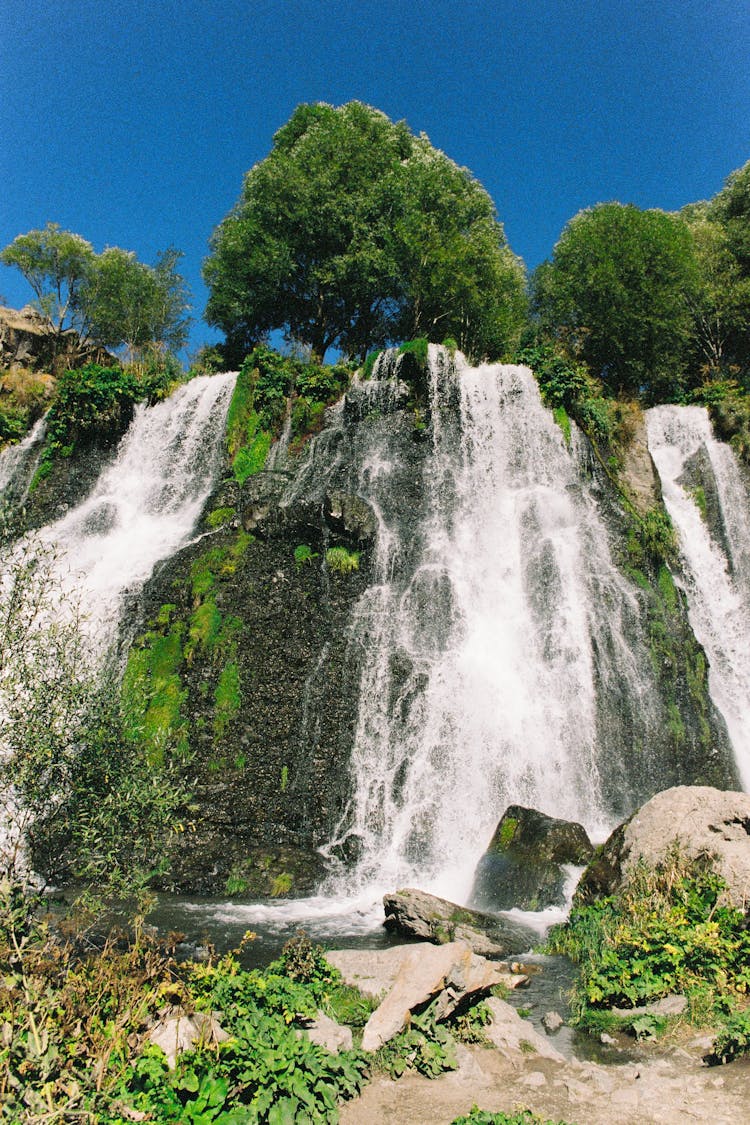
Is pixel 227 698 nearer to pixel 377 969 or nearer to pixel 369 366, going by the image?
pixel 377 969

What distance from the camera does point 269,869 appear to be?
1396 cm

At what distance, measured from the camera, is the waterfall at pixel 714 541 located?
20.5 meters

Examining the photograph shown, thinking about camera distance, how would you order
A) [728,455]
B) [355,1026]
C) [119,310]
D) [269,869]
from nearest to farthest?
→ [355,1026] < [269,869] < [728,455] < [119,310]

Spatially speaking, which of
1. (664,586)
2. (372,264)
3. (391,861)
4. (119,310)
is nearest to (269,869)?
(391,861)

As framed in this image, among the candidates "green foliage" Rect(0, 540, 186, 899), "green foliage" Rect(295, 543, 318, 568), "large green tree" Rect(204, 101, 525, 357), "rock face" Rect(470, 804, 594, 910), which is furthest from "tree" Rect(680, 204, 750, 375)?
"green foliage" Rect(0, 540, 186, 899)

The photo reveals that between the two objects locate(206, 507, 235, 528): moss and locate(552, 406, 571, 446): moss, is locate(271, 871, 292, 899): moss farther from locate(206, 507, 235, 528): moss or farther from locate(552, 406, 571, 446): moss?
locate(552, 406, 571, 446): moss

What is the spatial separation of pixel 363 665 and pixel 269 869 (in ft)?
18.2

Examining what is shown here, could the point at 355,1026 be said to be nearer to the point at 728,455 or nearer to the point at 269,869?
the point at 269,869

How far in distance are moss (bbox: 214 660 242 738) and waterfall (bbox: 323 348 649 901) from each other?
318 cm

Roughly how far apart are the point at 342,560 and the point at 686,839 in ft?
40.0

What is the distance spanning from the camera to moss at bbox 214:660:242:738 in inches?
639

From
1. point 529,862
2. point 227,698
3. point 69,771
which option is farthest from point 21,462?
point 529,862

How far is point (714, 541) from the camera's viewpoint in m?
24.3

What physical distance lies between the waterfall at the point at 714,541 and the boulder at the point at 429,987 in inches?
534
